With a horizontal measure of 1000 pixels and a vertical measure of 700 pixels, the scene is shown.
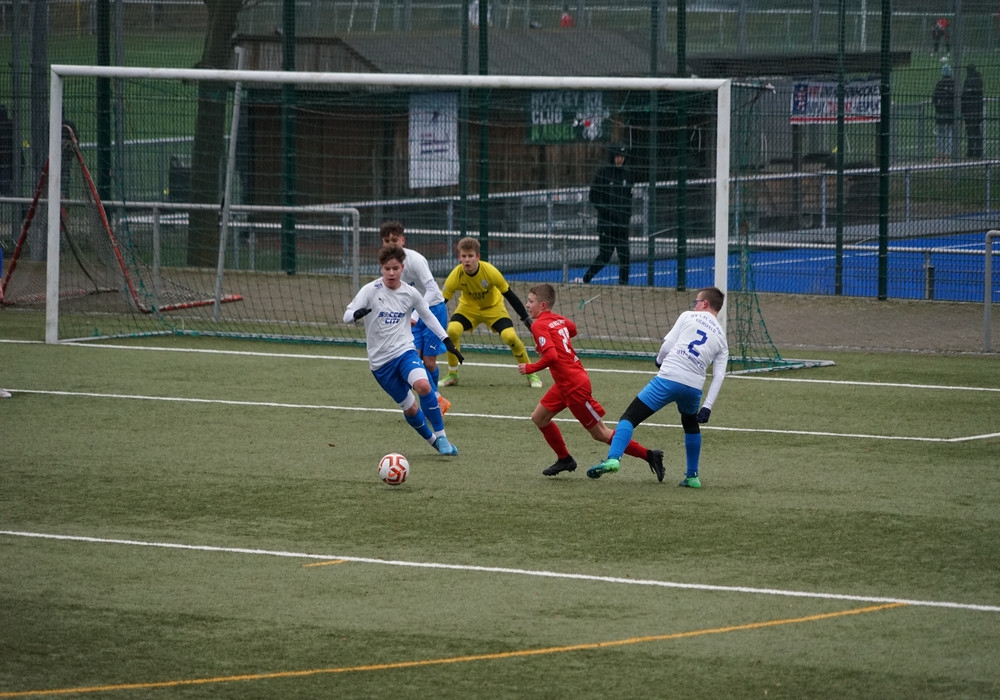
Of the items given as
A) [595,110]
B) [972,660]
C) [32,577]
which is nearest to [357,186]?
[595,110]

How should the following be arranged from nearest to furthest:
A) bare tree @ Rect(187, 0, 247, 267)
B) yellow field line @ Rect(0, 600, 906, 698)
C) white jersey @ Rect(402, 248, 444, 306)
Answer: yellow field line @ Rect(0, 600, 906, 698), white jersey @ Rect(402, 248, 444, 306), bare tree @ Rect(187, 0, 247, 267)

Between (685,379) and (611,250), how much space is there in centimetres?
965

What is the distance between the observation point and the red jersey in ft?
33.5

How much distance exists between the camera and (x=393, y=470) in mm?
10055

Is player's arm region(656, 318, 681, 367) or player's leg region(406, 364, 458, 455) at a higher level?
player's arm region(656, 318, 681, 367)

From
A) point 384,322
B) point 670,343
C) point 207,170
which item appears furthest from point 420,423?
point 207,170

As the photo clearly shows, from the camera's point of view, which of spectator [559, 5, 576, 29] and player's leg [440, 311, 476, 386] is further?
spectator [559, 5, 576, 29]

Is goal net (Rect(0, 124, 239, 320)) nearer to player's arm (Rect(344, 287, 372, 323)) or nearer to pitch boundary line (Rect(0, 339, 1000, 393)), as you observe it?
pitch boundary line (Rect(0, 339, 1000, 393))

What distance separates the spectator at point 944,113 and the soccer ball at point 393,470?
12.3m

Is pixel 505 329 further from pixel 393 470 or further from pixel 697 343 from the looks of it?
pixel 697 343

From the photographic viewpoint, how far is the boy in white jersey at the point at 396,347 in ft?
36.8

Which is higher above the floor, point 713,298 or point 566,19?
point 566,19

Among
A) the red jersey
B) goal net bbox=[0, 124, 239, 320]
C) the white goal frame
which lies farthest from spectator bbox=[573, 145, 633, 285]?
the red jersey

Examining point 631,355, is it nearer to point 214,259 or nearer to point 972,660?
point 214,259
